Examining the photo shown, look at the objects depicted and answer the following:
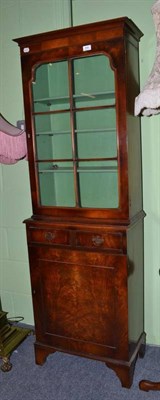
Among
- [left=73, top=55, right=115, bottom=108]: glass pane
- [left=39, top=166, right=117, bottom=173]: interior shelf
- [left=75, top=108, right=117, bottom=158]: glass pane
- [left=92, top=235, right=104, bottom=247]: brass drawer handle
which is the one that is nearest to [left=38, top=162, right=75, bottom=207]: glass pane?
[left=39, top=166, right=117, bottom=173]: interior shelf

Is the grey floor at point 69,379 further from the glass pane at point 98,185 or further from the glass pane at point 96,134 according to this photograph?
the glass pane at point 96,134

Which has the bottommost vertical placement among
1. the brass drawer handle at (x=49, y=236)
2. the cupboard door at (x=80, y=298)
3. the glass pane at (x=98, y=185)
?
the cupboard door at (x=80, y=298)

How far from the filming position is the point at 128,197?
5.85 feet

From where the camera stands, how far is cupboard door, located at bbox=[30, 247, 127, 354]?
1876 millimetres

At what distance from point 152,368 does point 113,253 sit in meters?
0.87

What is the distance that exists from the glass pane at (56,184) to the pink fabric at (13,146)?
0.19 metres

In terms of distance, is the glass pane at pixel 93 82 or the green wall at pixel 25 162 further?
the green wall at pixel 25 162

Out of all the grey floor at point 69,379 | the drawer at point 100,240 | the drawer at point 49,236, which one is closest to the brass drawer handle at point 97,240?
the drawer at point 100,240

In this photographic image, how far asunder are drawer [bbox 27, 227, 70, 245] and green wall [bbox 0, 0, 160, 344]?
46 centimetres

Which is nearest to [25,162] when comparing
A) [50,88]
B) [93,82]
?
[50,88]

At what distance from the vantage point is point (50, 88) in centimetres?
207

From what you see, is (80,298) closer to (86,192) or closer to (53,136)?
(86,192)

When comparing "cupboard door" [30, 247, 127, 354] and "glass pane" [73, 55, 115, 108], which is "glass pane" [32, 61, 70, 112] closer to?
"glass pane" [73, 55, 115, 108]

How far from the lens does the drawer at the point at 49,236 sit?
1.94 metres
